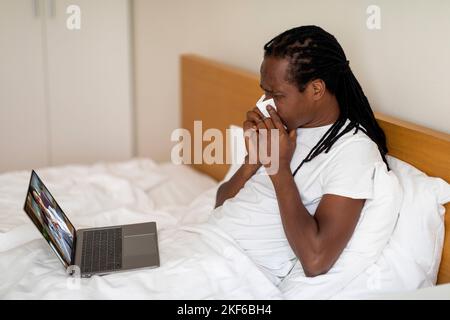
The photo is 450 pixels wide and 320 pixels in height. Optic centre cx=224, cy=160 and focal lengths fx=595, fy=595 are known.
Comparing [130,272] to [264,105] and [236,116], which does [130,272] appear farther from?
[236,116]

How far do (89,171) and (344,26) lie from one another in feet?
3.84

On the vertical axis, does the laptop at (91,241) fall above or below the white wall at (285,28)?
below

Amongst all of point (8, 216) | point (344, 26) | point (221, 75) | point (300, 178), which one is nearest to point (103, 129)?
point (221, 75)

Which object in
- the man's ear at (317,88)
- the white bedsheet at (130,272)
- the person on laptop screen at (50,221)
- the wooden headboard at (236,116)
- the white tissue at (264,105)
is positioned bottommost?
the white bedsheet at (130,272)

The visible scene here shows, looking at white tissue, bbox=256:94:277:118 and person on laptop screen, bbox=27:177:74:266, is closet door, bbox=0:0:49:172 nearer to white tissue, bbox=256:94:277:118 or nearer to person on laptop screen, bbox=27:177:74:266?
person on laptop screen, bbox=27:177:74:266

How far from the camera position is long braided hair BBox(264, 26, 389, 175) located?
1.45 meters

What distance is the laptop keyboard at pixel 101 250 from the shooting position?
1491mm

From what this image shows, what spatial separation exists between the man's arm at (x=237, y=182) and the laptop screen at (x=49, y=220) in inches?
17.9

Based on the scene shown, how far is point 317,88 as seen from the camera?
1471 millimetres

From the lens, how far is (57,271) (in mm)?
1479

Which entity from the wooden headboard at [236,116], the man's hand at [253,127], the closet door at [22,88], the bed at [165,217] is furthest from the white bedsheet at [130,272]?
the closet door at [22,88]

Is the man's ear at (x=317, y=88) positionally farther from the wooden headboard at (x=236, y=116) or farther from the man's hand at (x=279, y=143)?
the wooden headboard at (x=236, y=116)

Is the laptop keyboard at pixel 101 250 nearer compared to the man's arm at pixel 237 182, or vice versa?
the laptop keyboard at pixel 101 250
